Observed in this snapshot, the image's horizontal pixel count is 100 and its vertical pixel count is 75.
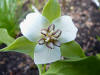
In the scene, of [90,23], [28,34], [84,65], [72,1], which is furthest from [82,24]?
[28,34]

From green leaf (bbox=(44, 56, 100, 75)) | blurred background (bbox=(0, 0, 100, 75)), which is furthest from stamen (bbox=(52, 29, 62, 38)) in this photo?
blurred background (bbox=(0, 0, 100, 75))

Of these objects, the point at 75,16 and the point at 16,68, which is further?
the point at 75,16

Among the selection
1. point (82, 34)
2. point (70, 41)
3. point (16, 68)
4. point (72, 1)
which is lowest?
point (16, 68)

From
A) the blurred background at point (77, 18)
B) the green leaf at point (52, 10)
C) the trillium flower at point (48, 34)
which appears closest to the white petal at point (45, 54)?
the trillium flower at point (48, 34)

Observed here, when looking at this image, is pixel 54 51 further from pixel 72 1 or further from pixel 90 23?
pixel 72 1

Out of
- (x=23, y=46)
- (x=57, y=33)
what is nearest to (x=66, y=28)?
(x=57, y=33)

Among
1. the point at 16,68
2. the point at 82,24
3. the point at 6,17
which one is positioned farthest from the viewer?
the point at 82,24

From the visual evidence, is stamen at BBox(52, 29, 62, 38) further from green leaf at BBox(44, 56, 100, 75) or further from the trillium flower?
green leaf at BBox(44, 56, 100, 75)
